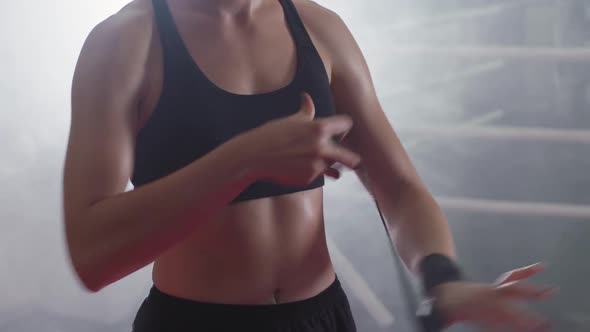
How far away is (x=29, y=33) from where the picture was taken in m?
1.57

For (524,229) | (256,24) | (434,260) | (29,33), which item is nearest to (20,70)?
(29,33)

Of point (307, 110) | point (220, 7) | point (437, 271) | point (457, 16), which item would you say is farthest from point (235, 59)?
point (457, 16)

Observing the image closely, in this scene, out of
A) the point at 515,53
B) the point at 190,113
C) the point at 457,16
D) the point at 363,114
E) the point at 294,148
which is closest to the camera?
the point at 294,148

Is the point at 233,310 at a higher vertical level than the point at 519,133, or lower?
higher

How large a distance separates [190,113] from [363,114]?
211 mm

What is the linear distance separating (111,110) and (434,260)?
34cm

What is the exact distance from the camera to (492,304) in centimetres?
58

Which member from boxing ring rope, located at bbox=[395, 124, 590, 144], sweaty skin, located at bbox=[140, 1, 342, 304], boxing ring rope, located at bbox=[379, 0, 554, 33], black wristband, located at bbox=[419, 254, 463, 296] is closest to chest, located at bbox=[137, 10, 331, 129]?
sweaty skin, located at bbox=[140, 1, 342, 304]

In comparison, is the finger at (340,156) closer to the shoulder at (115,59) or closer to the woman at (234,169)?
the woman at (234,169)

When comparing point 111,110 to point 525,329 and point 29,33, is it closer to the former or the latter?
point 525,329

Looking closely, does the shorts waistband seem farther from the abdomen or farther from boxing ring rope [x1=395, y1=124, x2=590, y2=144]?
boxing ring rope [x1=395, y1=124, x2=590, y2=144]

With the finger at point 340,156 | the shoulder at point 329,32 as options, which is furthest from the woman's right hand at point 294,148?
the shoulder at point 329,32

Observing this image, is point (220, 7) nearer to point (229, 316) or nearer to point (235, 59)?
point (235, 59)

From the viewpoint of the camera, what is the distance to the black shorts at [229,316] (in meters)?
0.69
